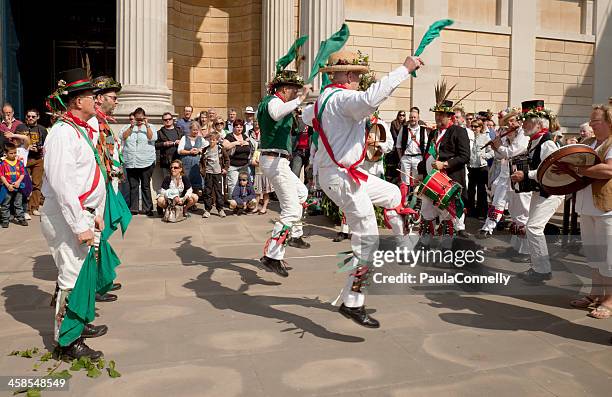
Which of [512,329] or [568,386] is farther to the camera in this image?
[512,329]

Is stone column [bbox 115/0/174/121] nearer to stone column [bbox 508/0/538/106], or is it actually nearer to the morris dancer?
the morris dancer

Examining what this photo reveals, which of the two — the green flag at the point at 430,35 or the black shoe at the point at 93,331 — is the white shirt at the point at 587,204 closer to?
the green flag at the point at 430,35

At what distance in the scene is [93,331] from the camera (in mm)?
4508

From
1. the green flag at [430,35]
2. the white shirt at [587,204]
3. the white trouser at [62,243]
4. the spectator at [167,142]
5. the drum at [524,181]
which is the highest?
the green flag at [430,35]

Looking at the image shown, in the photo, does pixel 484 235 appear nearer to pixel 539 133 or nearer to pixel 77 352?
pixel 539 133

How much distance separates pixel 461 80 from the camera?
603 inches

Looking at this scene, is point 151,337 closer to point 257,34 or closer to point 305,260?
point 305,260

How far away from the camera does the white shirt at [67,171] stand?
3.79m

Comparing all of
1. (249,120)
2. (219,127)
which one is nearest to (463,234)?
(219,127)

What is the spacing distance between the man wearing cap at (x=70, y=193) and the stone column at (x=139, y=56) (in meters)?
7.70

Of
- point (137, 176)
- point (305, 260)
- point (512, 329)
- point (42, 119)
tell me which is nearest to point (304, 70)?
point (137, 176)

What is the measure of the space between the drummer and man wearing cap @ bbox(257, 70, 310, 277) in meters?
2.03

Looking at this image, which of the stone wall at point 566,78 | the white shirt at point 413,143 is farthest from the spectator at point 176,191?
the stone wall at point 566,78

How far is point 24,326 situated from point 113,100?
7.93 feet
